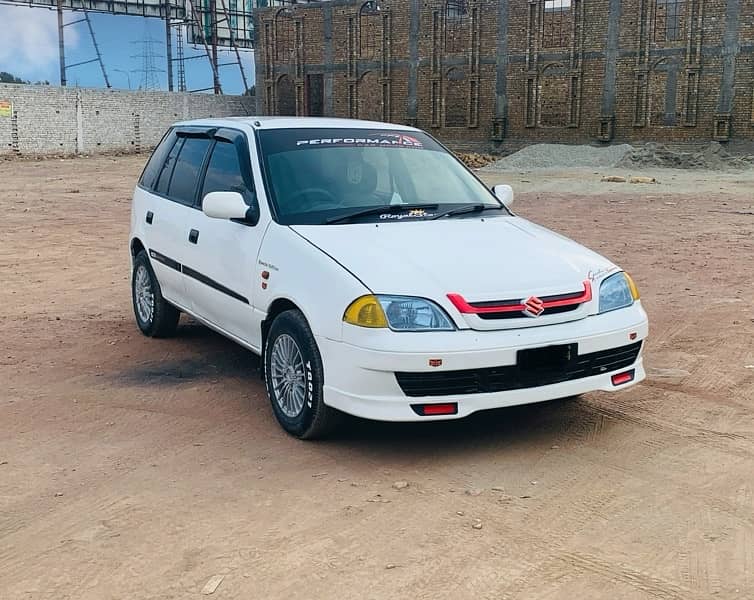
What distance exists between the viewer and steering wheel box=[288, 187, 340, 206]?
5.85 meters

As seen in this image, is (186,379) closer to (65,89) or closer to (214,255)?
(214,255)

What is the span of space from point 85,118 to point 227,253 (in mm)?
43274

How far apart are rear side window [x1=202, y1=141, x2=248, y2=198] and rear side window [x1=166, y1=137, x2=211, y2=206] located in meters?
0.19

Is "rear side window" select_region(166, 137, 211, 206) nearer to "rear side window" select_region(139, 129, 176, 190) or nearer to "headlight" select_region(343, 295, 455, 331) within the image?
"rear side window" select_region(139, 129, 176, 190)

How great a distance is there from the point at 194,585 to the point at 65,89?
45528 millimetres

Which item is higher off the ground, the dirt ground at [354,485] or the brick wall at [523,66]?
the brick wall at [523,66]

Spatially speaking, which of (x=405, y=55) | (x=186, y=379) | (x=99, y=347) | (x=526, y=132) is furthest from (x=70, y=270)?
(x=405, y=55)

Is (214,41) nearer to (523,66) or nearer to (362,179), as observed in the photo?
(523,66)

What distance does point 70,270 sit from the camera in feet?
37.9

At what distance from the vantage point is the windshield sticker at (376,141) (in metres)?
6.32

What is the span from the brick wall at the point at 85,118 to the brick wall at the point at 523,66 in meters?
6.67

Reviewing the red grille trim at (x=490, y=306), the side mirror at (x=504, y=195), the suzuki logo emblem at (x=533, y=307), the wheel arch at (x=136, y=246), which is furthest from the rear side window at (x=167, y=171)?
the suzuki logo emblem at (x=533, y=307)

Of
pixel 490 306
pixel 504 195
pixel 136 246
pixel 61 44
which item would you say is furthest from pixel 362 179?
pixel 61 44

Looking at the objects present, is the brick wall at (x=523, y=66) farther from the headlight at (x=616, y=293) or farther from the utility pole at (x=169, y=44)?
the headlight at (x=616, y=293)
